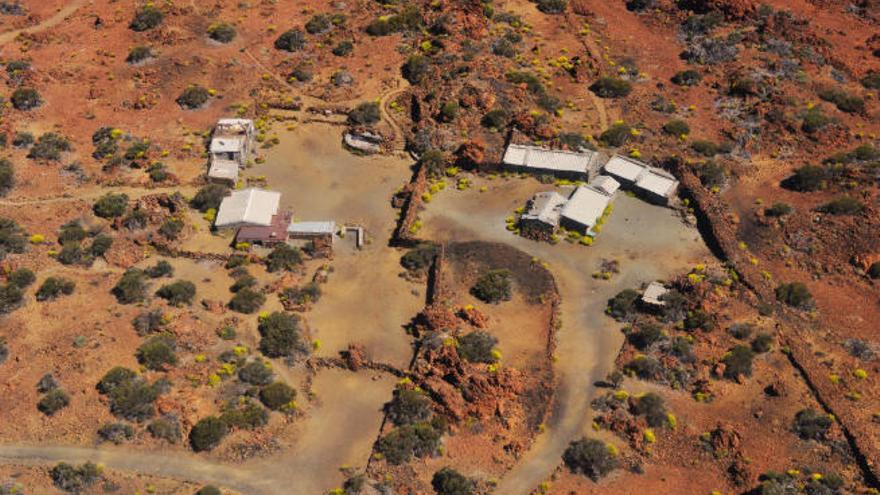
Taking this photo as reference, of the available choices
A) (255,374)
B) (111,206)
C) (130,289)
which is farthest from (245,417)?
(111,206)

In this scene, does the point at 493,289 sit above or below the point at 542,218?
below

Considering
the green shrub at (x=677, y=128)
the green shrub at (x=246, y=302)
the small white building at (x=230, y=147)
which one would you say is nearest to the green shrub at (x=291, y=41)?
the small white building at (x=230, y=147)

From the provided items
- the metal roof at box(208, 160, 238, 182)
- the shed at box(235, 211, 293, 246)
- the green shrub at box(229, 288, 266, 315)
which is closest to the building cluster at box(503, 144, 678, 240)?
the shed at box(235, 211, 293, 246)

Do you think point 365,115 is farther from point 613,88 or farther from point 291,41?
point 613,88

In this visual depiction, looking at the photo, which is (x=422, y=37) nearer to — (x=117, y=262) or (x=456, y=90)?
(x=456, y=90)

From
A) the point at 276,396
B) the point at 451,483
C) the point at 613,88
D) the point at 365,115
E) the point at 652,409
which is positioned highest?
the point at 613,88

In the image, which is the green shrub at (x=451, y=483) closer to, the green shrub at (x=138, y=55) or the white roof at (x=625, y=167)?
the white roof at (x=625, y=167)
